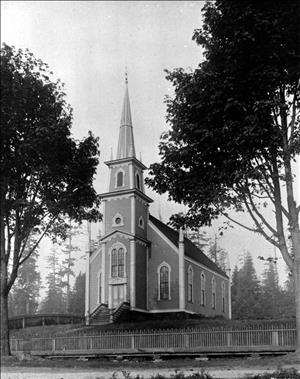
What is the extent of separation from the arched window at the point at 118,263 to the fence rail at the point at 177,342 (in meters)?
11.4

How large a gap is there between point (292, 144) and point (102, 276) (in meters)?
23.7

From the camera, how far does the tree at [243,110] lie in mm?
16688

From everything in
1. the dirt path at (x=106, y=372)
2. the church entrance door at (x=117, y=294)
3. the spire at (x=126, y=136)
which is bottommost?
the dirt path at (x=106, y=372)

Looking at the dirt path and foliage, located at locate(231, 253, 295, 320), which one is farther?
foliage, located at locate(231, 253, 295, 320)

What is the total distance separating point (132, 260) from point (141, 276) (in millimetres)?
1910

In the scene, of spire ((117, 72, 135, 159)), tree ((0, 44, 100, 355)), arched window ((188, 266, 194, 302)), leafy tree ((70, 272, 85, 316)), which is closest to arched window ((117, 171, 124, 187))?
spire ((117, 72, 135, 159))

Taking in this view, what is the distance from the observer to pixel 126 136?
4062 cm

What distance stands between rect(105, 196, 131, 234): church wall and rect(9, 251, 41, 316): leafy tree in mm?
39277

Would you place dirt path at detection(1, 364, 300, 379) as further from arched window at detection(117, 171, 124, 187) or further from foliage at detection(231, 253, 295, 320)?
foliage at detection(231, 253, 295, 320)

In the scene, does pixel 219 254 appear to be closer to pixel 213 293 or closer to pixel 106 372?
pixel 213 293

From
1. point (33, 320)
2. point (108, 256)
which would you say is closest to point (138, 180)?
point (108, 256)

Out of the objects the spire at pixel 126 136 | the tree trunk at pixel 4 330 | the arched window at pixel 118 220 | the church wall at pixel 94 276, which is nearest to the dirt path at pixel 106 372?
the tree trunk at pixel 4 330

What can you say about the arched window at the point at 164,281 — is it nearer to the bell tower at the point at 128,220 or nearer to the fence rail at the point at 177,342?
the bell tower at the point at 128,220

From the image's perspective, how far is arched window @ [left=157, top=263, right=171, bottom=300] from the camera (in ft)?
124
